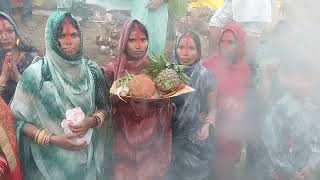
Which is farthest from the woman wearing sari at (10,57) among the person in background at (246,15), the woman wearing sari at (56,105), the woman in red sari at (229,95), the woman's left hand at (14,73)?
the person in background at (246,15)

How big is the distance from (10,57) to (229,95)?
1.81 meters

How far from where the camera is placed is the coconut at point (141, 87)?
11.5 feet

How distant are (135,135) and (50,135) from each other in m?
0.63

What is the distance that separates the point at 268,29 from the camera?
199 inches

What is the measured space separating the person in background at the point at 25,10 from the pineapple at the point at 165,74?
1692mm

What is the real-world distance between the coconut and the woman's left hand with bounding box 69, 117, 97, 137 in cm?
33

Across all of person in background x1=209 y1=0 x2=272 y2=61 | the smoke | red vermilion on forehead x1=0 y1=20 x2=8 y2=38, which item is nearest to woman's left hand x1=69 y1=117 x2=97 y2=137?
red vermilion on forehead x1=0 y1=20 x2=8 y2=38

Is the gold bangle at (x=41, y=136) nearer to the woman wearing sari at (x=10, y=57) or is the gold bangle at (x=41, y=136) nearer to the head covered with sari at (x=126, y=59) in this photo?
the woman wearing sari at (x=10, y=57)

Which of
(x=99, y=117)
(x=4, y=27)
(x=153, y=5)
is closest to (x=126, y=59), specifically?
(x=99, y=117)

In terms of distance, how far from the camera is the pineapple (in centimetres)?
359

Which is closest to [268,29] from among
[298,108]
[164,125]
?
[298,108]

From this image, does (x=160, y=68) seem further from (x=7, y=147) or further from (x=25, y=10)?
(x=25, y=10)

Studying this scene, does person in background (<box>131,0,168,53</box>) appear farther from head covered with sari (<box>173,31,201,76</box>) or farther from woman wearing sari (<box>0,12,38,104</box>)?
woman wearing sari (<box>0,12,38,104</box>)

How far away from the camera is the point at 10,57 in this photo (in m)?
3.70
